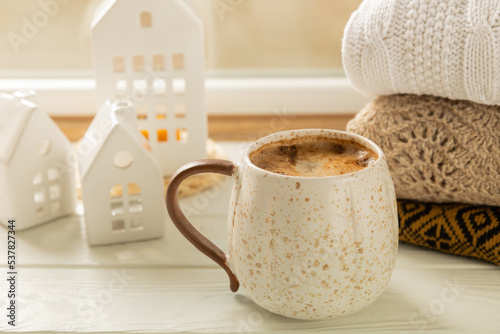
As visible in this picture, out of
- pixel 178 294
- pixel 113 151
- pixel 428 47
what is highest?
pixel 428 47

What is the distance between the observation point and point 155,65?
0.80m

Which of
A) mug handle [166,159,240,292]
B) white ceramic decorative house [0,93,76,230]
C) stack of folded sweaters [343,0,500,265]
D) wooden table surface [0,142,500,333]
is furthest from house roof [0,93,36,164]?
stack of folded sweaters [343,0,500,265]

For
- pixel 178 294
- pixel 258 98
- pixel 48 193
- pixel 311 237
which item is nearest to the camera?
pixel 311 237

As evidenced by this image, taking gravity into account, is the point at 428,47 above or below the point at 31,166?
above

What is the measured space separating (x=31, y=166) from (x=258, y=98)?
0.50m

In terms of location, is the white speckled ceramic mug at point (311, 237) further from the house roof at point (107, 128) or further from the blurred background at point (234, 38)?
the blurred background at point (234, 38)

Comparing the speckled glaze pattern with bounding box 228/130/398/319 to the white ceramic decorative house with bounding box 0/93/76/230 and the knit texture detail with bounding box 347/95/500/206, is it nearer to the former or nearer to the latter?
the knit texture detail with bounding box 347/95/500/206

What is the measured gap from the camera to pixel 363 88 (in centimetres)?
67

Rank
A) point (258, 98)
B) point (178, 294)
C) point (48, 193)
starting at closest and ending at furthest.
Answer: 1. point (178, 294)
2. point (48, 193)
3. point (258, 98)

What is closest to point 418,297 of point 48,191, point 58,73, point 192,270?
point 192,270

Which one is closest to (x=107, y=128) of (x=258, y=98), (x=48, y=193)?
(x=48, y=193)

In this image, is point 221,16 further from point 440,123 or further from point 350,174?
point 350,174

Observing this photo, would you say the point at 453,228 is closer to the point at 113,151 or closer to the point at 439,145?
the point at 439,145

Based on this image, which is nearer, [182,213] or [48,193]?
[182,213]
